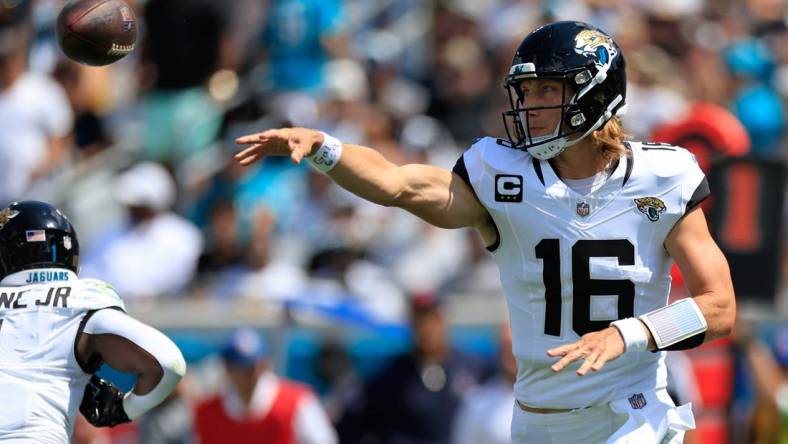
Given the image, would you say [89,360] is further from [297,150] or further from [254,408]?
[254,408]

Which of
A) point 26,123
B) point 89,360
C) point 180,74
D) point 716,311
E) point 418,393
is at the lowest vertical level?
point 418,393

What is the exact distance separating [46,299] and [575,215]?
6.29 feet

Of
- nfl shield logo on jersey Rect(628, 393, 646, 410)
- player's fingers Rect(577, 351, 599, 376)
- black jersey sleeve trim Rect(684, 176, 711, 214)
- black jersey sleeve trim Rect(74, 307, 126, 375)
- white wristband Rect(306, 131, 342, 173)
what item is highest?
white wristband Rect(306, 131, 342, 173)

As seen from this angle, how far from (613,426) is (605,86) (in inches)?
48.2

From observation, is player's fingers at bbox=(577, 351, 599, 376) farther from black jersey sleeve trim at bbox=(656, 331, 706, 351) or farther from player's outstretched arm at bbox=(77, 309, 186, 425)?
player's outstretched arm at bbox=(77, 309, 186, 425)

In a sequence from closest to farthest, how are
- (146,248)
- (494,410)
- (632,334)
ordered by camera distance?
(632,334) < (494,410) < (146,248)

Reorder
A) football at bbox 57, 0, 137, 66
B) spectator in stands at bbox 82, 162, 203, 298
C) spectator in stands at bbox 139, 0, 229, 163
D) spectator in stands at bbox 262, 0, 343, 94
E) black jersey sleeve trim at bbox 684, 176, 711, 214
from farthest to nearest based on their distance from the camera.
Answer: spectator in stands at bbox 262, 0, 343, 94, spectator in stands at bbox 139, 0, 229, 163, spectator in stands at bbox 82, 162, 203, 298, football at bbox 57, 0, 137, 66, black jersey sleeve trim at bbox 684, 176, 711, 214

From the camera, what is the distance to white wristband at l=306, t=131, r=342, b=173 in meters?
5.49

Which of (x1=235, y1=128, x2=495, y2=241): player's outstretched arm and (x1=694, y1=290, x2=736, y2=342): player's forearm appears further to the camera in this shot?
(x1=235, y1=128, x2=495, y2=241): player's outstretched arm

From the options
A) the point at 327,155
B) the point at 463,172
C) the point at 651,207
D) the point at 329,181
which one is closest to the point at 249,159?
the point at 327,155

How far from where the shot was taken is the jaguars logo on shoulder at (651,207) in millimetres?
5508

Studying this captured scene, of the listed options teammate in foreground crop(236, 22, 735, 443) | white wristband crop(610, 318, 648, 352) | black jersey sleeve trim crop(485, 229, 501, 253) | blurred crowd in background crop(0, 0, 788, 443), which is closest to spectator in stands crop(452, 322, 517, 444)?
blurred crowd in background crop(0, 0, 788, 443)

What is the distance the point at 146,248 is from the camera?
1046 centimetres

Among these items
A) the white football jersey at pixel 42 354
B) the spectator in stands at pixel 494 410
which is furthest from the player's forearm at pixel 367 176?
the spectator in stands at pixel 494 410
